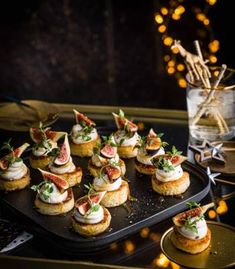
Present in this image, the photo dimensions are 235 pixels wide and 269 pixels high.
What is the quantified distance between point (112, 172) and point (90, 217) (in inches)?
17.2

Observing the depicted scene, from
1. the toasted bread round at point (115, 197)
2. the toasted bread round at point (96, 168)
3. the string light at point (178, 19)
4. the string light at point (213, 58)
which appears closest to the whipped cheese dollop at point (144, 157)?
the toasted bread round at point (96, 168)

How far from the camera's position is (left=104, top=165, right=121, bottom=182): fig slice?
12.7ft

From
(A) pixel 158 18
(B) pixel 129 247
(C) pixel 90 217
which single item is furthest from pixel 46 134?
(A) pixel 158 18

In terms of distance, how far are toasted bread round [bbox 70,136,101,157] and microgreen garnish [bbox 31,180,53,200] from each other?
647 millimetres

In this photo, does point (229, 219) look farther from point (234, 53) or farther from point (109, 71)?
point (109, 71)

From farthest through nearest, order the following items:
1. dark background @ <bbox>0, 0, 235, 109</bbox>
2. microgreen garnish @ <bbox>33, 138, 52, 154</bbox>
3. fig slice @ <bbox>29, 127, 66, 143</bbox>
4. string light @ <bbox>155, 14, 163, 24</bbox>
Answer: dark background @ <bbox>0, 0, 235, 109</bbox> < string light @ <bbox>155, 14, 163, 24</bbox> < fig slice @ <bbox>29, 127, 66, 143</bbox> < microgreen garnish @ <bbox>33, 138, 52, 154</bbox>

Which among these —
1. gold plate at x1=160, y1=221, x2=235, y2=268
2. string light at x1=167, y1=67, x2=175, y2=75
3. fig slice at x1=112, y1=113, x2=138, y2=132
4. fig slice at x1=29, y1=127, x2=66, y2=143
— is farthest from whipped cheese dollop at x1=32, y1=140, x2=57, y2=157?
string light at x1=167, y1=67, x2=175, y2=75

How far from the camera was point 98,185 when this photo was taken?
12.9ft

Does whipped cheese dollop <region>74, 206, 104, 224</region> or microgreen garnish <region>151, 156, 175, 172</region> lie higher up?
microgreen garnish <region>151, 156, 175, 172</region>

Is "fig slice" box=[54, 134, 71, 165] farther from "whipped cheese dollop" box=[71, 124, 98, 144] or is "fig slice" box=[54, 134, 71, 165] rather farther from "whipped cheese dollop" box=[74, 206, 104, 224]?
"whipped cheese dollop" box=[74, 206, 104, 224]

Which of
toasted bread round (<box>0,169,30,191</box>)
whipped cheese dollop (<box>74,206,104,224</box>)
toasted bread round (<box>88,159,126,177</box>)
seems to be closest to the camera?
whipped cheese dollop (<box>74,206,104,224</box>)

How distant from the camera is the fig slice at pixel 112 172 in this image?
153 inches

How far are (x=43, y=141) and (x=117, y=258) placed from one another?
1.17 m

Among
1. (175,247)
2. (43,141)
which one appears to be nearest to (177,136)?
(43,141)
